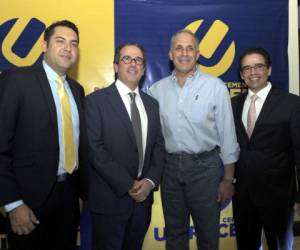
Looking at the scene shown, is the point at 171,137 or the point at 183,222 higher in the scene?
the point at 171,137

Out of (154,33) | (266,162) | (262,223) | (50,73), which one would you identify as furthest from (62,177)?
(154,33)

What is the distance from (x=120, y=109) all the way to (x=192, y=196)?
2.57ft

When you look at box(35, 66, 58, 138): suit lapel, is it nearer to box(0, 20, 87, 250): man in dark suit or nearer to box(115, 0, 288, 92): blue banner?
box(0, 20, 87, 250): man in dark suit

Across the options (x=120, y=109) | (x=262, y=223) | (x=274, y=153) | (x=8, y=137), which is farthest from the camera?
(x=262, y=223)

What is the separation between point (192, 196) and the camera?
2150mm

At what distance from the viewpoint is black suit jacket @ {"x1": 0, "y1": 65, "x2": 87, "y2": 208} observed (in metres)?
1.60

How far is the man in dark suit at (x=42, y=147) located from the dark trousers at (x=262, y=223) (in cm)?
117

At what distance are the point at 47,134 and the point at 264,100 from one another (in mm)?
1471

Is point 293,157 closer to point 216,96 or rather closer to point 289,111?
point 289,111

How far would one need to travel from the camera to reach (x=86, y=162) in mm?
1969

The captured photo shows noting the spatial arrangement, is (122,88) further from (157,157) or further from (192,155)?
(192,155)

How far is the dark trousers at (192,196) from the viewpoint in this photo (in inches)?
83.7

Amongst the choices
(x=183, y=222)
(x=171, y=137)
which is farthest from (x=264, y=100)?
(x=183, y=222)

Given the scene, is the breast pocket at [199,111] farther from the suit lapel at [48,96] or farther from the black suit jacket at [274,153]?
the suit lapel at [48,96]
